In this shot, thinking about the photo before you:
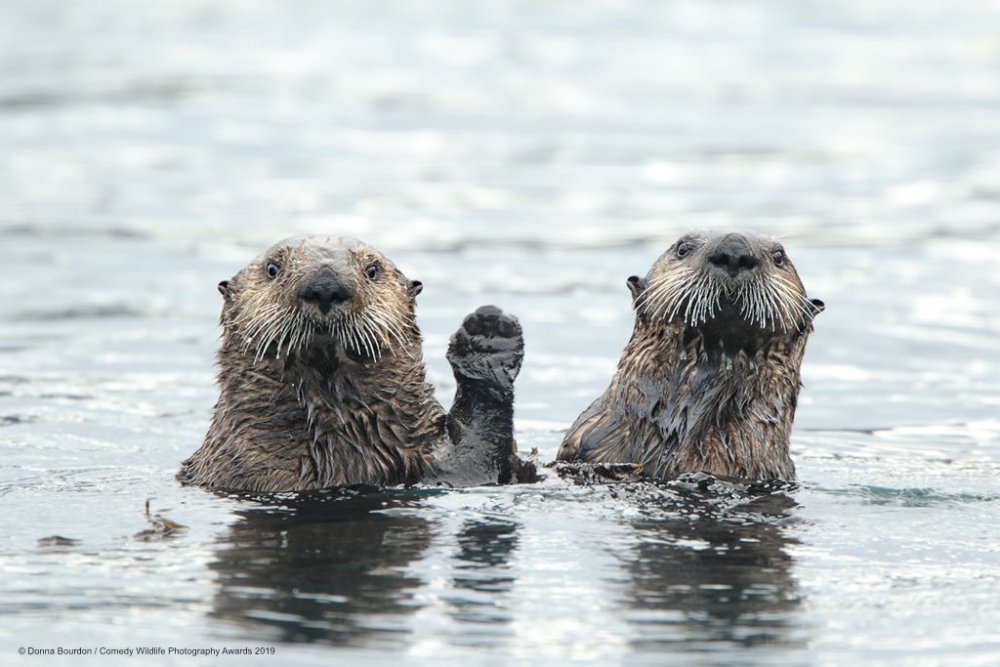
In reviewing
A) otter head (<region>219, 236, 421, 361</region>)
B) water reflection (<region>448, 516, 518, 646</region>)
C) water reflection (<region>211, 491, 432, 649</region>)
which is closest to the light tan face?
otter head (<region>219, 236, 421, 361</region>)

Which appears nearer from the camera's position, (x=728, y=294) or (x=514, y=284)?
(x=728, y=294)

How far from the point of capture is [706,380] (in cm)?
826


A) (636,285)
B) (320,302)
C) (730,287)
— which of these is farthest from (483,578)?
(636,285)


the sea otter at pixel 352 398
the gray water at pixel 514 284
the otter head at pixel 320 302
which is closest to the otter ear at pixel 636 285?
the sea otter at pixel 352 398

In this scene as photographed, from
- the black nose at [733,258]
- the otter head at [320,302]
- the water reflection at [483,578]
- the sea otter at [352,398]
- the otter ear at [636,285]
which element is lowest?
the water reflection at [483,578]

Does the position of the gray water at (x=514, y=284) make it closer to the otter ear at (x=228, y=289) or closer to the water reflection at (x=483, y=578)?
the water reflection at (x=483, y=578)

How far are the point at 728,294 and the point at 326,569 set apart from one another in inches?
95.3

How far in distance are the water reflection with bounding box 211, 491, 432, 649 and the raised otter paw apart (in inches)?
25.7

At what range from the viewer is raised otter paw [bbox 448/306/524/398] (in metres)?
7.75

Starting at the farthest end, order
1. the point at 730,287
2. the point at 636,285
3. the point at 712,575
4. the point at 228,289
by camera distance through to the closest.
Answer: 1. the point at 636,285
2. the point at 228,289
3. the point at 730,287
4. the point at 712,575

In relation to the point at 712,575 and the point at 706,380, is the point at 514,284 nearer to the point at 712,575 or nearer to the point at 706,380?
the point at 706,380

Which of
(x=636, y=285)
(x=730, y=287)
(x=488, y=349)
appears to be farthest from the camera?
(x=636, y=285)

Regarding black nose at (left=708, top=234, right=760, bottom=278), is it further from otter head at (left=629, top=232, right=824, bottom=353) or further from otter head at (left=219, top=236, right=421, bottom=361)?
otter head at (left=219, top=236, right=421, bottom=361)

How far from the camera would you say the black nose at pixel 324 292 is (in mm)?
7461
